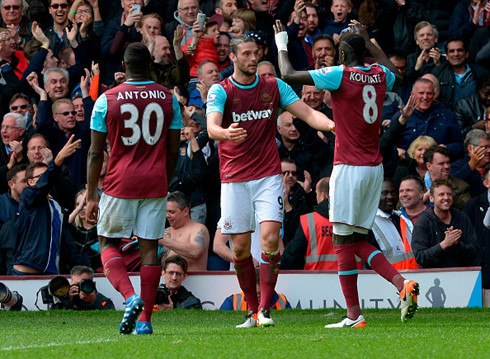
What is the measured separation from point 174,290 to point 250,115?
10.3 feet

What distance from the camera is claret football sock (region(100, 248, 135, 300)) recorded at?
7.93 m

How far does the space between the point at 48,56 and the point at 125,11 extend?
1658 millimetres

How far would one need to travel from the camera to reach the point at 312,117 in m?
9.14

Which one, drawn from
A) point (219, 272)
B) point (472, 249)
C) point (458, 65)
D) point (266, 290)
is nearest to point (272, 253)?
point (266, 290)

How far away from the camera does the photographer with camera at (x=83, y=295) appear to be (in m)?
11.2

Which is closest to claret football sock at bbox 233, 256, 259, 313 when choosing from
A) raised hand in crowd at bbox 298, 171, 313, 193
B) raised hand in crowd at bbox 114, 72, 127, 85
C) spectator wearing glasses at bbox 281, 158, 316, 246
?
spectator wearing glasses at bbox 281, 158, 316, 246

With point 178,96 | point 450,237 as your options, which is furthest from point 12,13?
point 450,237

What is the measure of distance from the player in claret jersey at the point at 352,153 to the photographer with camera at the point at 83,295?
350 cm

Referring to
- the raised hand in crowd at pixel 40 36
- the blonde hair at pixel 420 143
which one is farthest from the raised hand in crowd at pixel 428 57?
the raised hand in crowd at pixel 40 36

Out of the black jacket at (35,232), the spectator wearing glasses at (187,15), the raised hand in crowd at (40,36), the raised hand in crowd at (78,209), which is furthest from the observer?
the spectator wearing glasses at (187,15)

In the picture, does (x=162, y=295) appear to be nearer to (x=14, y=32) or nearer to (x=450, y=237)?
(x=450, y=237)

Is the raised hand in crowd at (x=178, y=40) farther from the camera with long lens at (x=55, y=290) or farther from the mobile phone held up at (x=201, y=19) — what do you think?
the camera with long lens at (x=55, y=290)

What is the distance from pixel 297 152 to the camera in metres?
13.6

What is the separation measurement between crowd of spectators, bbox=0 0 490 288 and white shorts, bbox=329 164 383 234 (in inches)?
122
